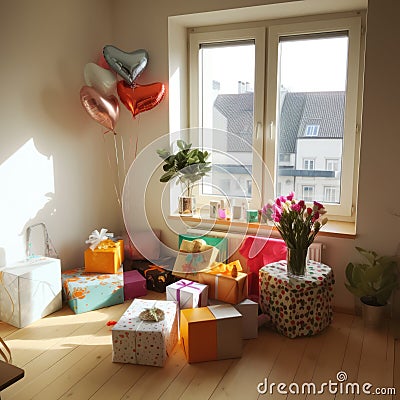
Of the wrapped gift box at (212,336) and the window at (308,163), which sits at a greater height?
the window at (308,163)

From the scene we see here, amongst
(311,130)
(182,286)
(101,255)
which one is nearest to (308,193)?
(311,130)

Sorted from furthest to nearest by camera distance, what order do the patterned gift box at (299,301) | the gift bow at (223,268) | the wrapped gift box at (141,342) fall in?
the gift bow at (223,268) < the patterned gift box at (299,301) < the wrapped gift box at (141,342)

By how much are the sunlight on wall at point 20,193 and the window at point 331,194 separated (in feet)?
6.24

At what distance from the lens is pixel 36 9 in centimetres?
268

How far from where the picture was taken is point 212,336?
7.23 ft

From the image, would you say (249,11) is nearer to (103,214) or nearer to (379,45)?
(379,45)

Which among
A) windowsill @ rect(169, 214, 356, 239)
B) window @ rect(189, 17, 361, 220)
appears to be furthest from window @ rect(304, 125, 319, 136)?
windowsill @ rect(169, 214, 356, 239)

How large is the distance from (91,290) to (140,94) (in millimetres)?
1356

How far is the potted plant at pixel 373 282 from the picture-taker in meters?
2.56

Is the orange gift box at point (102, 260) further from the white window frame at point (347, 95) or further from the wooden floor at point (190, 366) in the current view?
the white window frame at point (347, 95)

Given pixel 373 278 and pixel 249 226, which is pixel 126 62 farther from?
pixel 373 278

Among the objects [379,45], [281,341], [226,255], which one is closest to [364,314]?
[281,341]

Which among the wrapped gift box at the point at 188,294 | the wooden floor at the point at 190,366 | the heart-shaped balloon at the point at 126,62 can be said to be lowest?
the wooden floor at the point at 190,366

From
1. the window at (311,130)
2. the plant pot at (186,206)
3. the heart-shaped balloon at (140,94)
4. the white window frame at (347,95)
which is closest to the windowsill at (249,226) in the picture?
the plant pot at (186,206)
